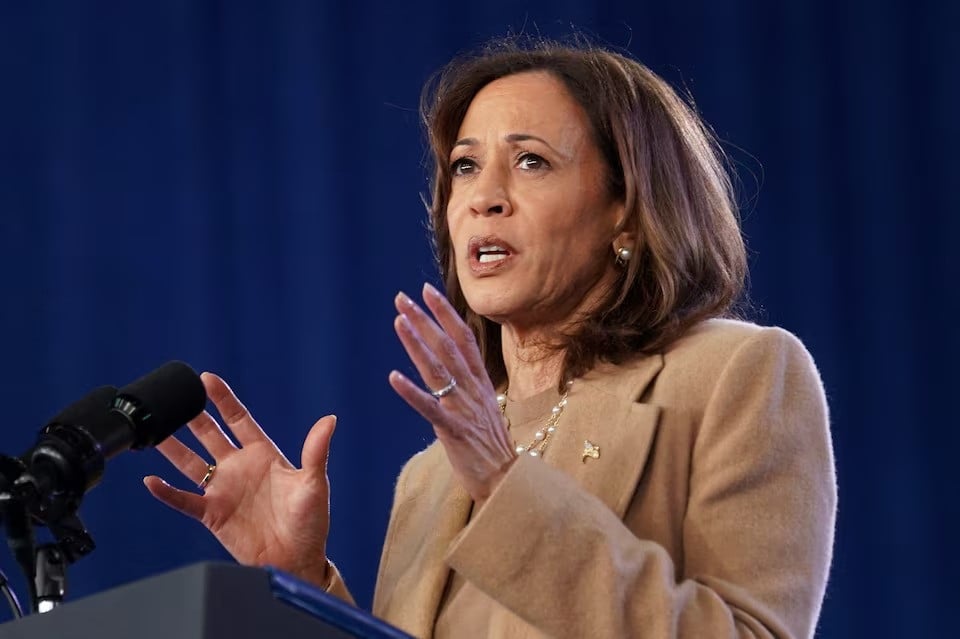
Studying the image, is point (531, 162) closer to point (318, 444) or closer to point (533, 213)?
point (533, 213)

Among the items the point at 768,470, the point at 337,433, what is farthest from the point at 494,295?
the point at 337,433

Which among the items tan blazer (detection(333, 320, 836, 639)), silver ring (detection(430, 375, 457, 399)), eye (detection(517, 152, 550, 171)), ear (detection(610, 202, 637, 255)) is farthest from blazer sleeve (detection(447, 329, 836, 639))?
eye (detection(517, 152, 550, 171))

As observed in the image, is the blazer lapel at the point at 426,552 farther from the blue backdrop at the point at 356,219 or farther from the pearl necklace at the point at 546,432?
the blue backdrop at the point at 356,219

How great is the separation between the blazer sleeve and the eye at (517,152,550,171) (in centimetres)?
43

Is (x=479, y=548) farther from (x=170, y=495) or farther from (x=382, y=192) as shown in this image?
(x=382, y=192)

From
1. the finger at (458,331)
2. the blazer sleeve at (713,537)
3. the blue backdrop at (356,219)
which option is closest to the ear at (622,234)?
the blazer sleeve at (713,537)

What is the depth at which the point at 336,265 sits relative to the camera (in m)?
3.57

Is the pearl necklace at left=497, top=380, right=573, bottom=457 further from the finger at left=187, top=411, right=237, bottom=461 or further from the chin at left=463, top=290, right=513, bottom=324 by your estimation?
the finger at left=187, top=411, right=237, bottom=461

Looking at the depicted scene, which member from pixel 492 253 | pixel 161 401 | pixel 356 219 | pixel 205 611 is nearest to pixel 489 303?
pixel 492 253

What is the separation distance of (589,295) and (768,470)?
506 mm

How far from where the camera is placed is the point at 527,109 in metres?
2.28

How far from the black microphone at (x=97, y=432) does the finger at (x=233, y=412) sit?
0.61 metres

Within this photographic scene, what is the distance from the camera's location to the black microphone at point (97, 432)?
1.34 m

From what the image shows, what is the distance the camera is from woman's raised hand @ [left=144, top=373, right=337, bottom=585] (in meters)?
2.12
